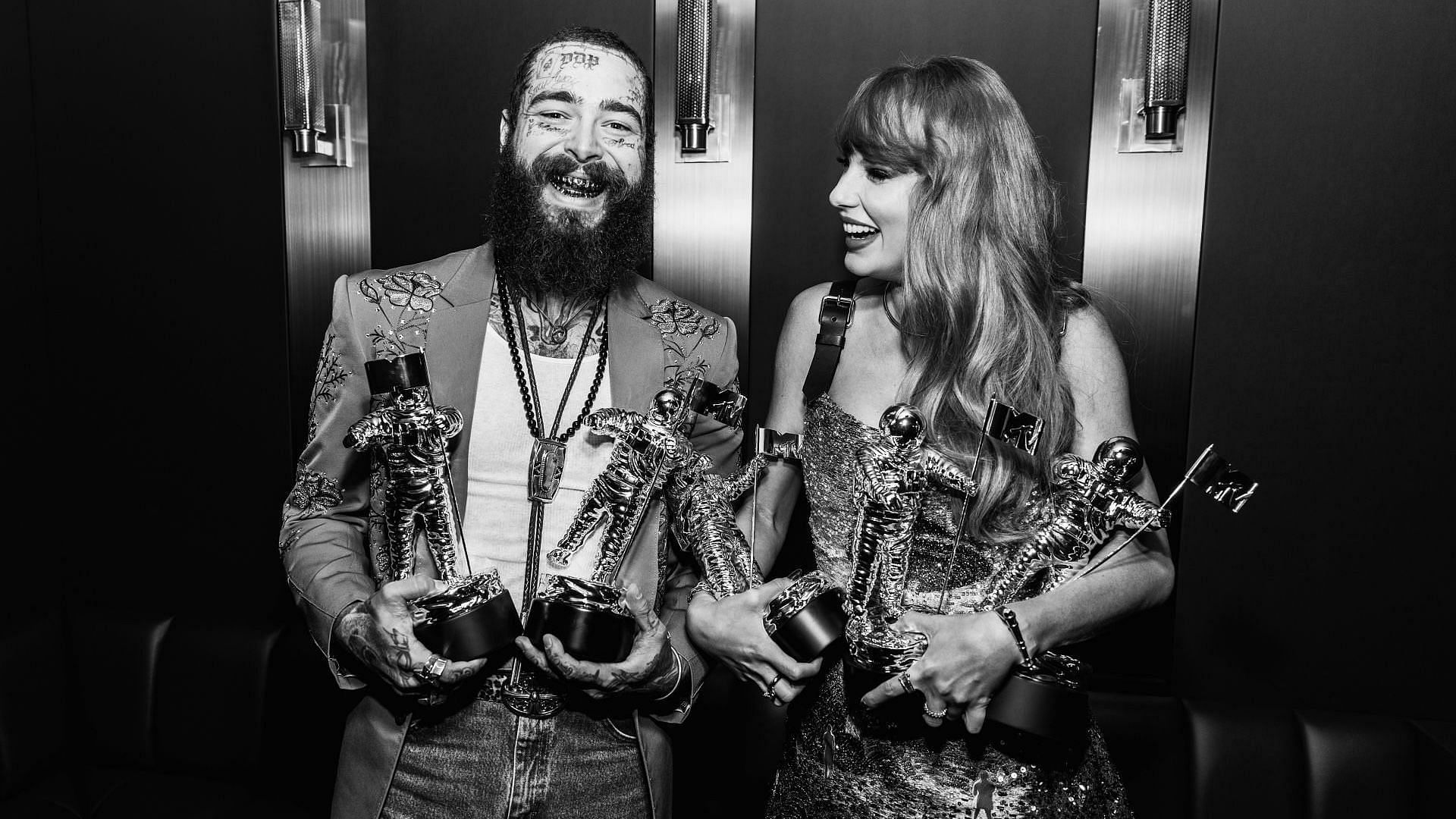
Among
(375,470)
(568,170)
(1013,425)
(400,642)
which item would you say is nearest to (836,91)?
(568,170)

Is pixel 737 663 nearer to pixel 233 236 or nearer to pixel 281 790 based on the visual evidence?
pixel 281 790

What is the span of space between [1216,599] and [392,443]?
1.88 metres

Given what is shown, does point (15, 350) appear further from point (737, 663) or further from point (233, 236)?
point (737, 663)

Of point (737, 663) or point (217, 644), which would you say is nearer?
point (737, 663)

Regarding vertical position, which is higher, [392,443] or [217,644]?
[392,443]

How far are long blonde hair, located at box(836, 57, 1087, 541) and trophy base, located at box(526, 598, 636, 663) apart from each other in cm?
54

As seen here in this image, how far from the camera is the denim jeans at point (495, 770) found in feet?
4.21

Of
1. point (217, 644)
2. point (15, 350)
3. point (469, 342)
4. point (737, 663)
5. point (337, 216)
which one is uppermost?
point (337, 216)

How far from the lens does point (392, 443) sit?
117 centimetres

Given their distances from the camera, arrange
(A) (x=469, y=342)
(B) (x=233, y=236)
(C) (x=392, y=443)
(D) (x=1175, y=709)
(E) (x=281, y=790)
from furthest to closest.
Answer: (B) (x=233, y=236)
(E) (x=281, y=790)
(D) (x=1175, y=709)
(A) (x=469, y=342)
(C) (x=392, y=443)

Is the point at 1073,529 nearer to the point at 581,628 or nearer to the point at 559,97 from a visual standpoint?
the point at 581,628

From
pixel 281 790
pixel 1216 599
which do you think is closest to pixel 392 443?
pixel 281 790

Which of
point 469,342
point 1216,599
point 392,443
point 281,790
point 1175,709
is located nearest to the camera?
point 392,443

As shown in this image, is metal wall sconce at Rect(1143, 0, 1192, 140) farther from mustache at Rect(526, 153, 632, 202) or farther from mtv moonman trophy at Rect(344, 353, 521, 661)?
mtv moonman trophy at Rect(344, 353, 521, 661)
